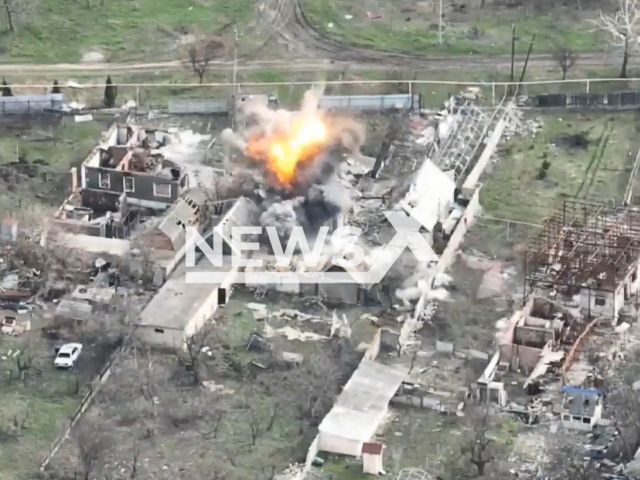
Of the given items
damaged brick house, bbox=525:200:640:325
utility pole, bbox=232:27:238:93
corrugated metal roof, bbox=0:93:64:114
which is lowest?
damaged brick house, bbox=525:200:640:325

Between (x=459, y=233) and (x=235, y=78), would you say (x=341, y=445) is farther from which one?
(x=235, y=78)

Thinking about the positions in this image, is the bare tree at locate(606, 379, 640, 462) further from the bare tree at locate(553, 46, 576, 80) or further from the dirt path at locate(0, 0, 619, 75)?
the dirt path at locate(0, 0, 619, 75)

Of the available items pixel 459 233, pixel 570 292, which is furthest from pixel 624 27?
pixel 570 292

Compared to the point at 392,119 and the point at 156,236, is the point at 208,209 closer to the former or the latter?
the point at 156,236

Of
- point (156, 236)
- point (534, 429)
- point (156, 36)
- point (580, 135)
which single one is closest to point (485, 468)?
point (534, 429)

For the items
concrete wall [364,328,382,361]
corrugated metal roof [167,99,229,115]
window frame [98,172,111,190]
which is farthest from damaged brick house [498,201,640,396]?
corrugated metal roof [167,99,229,115]
